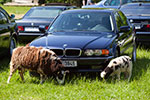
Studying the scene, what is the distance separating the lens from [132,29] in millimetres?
10195

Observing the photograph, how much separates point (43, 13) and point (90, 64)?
23.9 ft

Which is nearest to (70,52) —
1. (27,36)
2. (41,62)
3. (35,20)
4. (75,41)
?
(75,41)

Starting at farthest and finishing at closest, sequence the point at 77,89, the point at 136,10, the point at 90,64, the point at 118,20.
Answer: the point at 136,10
the point at 118,20
the point at 90,64
the point at 77,89

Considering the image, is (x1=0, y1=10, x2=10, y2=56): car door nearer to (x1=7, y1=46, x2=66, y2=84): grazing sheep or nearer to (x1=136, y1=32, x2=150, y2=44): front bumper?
(x1=7, y1=46, x2=66, y2=84): grazing sheep

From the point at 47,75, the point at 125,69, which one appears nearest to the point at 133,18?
the point at 125,69

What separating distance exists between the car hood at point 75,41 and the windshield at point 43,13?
19.4 ft

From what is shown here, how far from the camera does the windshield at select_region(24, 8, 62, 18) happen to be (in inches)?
550

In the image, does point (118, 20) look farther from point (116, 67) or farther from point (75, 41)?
point (116, 67)

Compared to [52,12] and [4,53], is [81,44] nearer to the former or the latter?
[4,53]

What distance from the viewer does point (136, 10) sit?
13234 millimetres

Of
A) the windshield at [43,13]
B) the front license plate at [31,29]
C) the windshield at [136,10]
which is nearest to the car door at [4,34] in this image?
the front license plate at [31,29]

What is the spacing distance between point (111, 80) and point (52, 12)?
7.39m

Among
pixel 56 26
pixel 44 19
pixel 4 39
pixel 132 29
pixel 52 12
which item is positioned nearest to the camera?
pixel 56 26

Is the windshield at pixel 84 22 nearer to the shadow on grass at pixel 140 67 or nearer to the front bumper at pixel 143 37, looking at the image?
the shadow on grass at pixel 140 67
